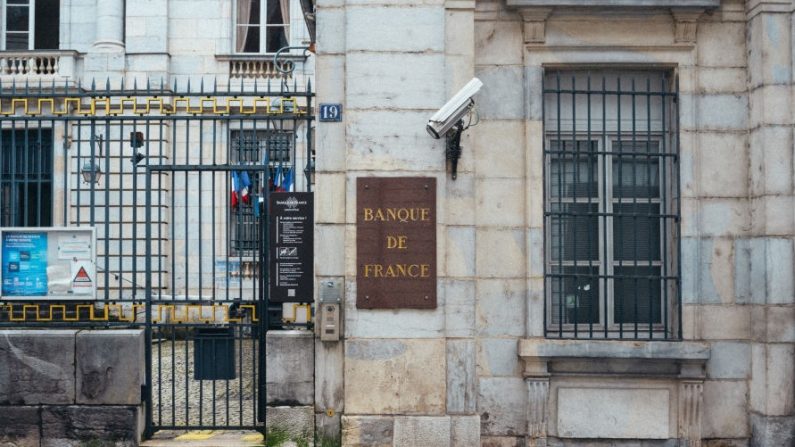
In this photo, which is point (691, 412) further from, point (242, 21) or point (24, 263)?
point (242, 21)

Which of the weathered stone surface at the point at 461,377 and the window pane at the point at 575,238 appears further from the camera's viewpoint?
the window pane at the point at 575,238

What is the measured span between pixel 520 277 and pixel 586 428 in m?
1.61

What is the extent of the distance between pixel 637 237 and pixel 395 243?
100 inches

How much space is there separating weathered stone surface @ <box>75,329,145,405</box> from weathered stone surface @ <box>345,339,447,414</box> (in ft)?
7.00

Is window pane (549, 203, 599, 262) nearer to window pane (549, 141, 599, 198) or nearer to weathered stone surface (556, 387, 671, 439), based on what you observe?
window pane (549, 141, 599, 198)

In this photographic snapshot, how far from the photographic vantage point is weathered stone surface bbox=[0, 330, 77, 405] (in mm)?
8195

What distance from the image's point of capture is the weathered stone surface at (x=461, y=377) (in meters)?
7.99

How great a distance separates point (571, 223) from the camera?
8.49 metres

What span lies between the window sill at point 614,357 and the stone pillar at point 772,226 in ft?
2.00

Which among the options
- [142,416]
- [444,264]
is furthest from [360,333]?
[142,416]

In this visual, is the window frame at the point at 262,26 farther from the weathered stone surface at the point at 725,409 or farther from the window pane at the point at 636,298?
the weathered stone surface at the point at 725,409

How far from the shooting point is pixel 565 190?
28.0ft

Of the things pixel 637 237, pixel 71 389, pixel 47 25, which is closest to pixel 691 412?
pixel 637 237

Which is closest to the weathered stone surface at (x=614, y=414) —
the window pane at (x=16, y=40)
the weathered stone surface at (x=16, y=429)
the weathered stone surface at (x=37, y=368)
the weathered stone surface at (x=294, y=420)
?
the weathered stone surface at (x=294, y=420)
